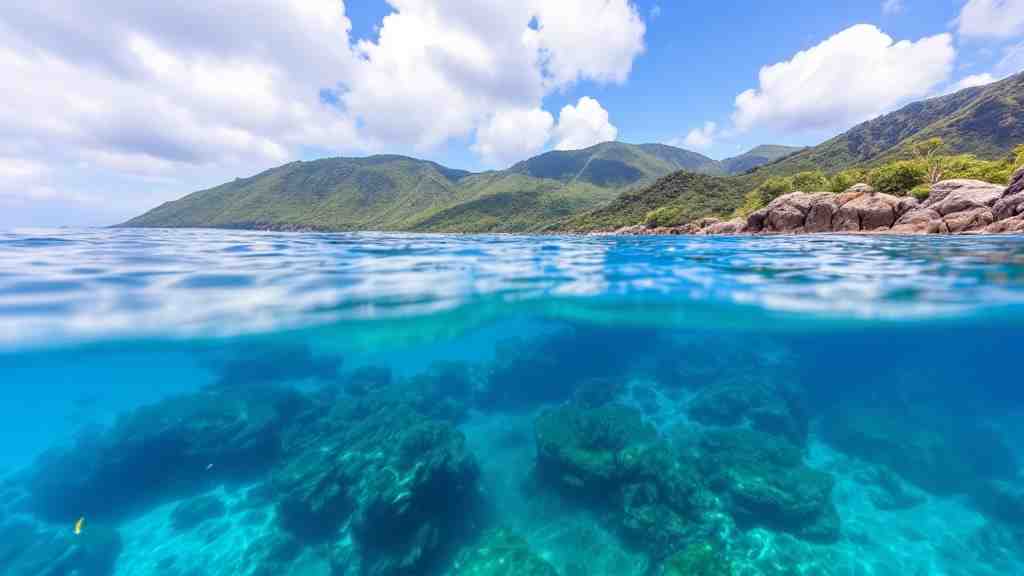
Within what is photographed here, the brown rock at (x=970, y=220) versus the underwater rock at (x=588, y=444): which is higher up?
the brown rock at (x=970, y=220)

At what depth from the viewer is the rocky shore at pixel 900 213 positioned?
23922 mm

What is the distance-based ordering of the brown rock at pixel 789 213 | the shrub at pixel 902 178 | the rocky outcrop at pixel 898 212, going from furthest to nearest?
the shrub at pixel 902 178 → the brown rock at pixel 789 213 → the rocky outcrop at pixel 898 212

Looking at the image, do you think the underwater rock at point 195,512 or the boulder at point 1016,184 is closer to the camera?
the underwater rock at point 195,512

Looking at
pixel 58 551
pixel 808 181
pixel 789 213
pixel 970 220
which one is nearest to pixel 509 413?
pixel 58 551

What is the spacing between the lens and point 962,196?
26.9 metres

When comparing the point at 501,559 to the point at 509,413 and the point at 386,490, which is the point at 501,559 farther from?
the point at 509,413

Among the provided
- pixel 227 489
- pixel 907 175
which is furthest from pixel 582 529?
pixel 907 175

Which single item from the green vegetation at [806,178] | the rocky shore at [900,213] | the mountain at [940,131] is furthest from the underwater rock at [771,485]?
the mountain at [940,131]

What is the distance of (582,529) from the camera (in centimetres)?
867

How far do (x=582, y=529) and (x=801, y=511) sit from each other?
17.5 feet

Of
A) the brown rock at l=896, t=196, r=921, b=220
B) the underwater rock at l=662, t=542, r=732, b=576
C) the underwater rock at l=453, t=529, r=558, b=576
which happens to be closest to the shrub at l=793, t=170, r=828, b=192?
the brown rock at l=896, t=196, r=921, b=220

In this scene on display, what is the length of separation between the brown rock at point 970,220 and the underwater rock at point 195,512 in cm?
4190

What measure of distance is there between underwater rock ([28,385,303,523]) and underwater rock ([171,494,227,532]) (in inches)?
28.4

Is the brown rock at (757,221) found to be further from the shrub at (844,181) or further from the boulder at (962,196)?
the shrub at (844,181)
